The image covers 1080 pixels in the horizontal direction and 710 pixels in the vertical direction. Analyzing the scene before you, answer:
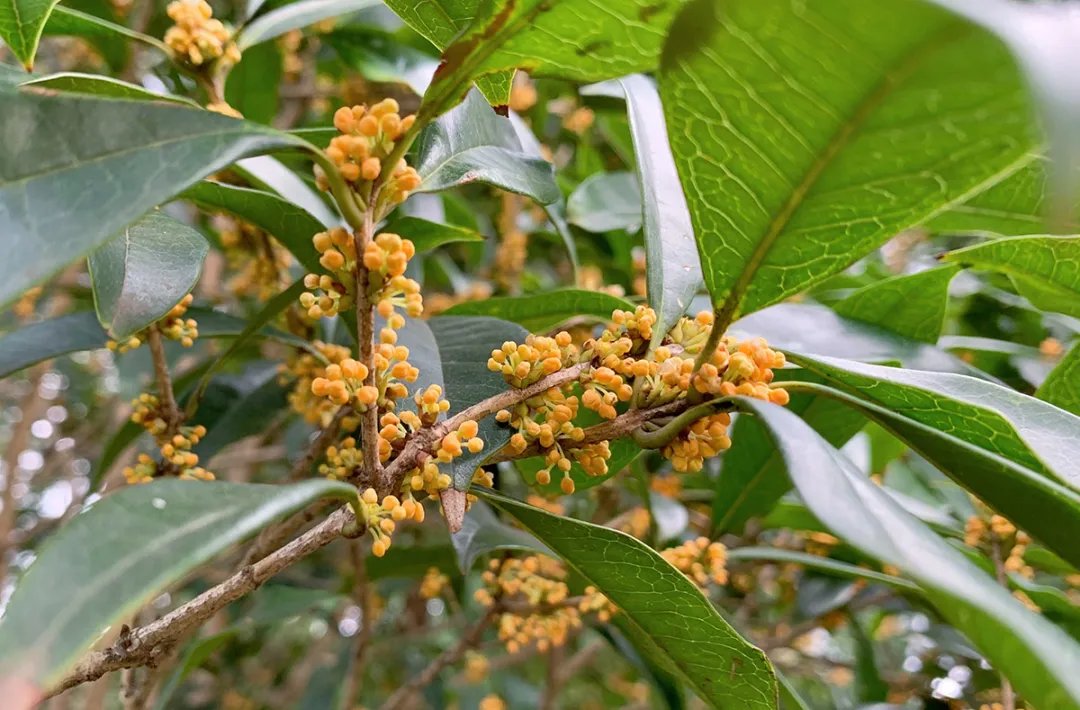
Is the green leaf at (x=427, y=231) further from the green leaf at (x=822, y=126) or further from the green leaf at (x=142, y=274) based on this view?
the green leaf at (x=822, y=126)

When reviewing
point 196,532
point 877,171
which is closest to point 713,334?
point 877,171

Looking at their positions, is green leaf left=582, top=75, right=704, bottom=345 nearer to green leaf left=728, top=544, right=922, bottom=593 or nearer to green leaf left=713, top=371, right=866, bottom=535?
green leaf left=713, top=371, right=866, bottom=535

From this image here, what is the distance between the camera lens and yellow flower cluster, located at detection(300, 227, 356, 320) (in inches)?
23.0

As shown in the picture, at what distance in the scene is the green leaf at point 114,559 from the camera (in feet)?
1.19

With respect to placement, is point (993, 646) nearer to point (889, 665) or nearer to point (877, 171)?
point (877, 171)

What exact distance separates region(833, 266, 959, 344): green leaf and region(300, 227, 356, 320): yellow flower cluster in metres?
0.69

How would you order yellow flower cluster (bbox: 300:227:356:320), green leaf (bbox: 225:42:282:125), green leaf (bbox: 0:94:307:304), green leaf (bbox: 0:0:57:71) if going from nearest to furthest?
1. green leaf (bbox: 0:94:307:304)
2. yellow flower cluster (bbox: 300:227:356:320)
3. green leaf (bbox: 0:0:57:71)
4. green leaf (bbox: 225:42:282:125)

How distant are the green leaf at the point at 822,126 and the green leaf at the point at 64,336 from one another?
26.6 inches

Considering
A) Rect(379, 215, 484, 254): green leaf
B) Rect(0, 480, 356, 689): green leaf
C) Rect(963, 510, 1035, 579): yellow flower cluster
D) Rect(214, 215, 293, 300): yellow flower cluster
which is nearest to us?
Rect(0, 480, 356, 689): green leaf

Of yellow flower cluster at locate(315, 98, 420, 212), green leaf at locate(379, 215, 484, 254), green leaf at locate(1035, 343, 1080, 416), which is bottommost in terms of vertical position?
green leaf at locate(379, 215, 484, 254)

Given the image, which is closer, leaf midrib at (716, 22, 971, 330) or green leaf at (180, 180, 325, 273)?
leaf midrib at (716, 22, 971, 330)

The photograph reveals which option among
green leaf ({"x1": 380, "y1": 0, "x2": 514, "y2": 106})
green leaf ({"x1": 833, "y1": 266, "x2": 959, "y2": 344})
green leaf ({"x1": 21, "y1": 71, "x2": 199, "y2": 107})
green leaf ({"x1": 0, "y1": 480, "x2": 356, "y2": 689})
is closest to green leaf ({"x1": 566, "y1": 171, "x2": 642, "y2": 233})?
green leaf ({"x1": 833, "y1": 266, "x2": 959, "y2": 344})

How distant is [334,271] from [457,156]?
0.60ft

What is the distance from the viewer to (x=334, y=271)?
1.97ft
